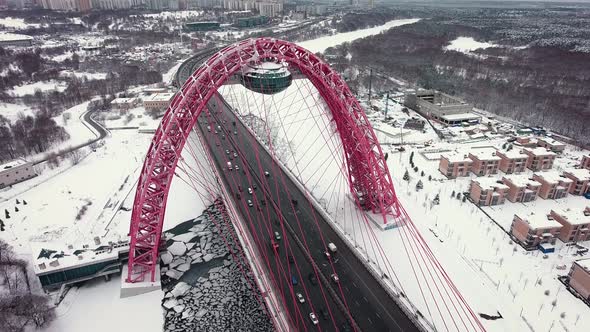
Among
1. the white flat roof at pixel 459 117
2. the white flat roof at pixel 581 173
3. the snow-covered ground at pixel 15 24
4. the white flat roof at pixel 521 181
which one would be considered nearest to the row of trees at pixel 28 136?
the white flat roof at pixel 521 181

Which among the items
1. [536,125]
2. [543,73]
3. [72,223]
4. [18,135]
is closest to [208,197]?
[72,223]

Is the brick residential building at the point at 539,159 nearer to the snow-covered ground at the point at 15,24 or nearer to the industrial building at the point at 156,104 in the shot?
the industrial building at the point at 156,104

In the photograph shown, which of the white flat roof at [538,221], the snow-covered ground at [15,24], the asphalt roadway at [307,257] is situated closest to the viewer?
the asphalt roadway at [307,257]

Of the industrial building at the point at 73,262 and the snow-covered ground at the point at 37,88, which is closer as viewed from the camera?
the industrial building at the point at 73,262

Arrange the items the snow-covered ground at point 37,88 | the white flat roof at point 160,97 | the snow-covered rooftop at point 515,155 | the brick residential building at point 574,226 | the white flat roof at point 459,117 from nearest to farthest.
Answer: the brick residential building at point 574,226
the snow-covered rooftop at point 515,155
the white flat roof at point 459,117
the white flat roof at point 160,97
the snow-covered ground at point 37,88

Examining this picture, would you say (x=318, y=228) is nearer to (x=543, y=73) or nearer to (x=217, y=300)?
(x=217, y=300)

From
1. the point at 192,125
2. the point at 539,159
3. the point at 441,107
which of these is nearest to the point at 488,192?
the point at 539,159
